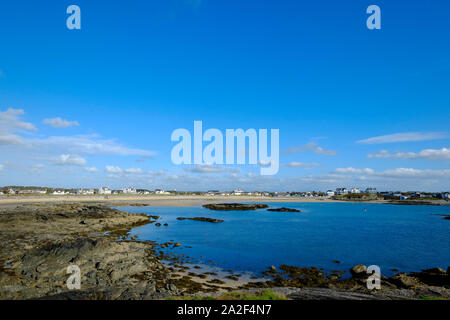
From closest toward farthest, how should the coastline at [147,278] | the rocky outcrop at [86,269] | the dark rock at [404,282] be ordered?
the coastline at [147,278] < the rocky outcrop at [86,269] < the dark rock at [404,282]

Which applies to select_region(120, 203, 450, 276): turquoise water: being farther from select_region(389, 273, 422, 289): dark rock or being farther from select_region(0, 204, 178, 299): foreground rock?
select_region(0, 204, 178, 299): foreground rock

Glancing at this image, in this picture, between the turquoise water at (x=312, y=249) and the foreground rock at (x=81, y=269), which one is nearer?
the foreground rock at (x=81, y=269)

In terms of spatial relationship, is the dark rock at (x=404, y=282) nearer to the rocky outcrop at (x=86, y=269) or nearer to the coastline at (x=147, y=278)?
the coastline at (x=147, y=278)

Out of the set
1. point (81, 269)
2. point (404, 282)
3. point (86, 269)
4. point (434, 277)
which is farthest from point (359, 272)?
point (81, 269)

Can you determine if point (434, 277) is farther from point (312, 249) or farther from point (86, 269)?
point (86, 269)

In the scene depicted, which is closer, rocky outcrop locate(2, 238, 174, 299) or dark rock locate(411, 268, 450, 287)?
rocky outcrop locate(2, 238, 174, 299)

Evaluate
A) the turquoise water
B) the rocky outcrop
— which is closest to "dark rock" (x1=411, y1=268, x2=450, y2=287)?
the turquoise water

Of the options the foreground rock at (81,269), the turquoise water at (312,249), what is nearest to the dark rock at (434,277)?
the turquoise water at (312,249)

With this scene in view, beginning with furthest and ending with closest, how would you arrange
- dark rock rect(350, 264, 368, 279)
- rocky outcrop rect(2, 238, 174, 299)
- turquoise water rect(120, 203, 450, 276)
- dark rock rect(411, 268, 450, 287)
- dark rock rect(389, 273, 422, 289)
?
turquoise water rect(120, 203, 450, 276) → dark rock rect(350, 264, 368, 279) → dark rock rect(411, 268, 450, 287) → dark rock rect(389, 273, 422, 289) → rocky outcrop rect(2, 238, 174, 299)

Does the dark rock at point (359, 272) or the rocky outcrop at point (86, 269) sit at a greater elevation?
the rocky outcrop at point (86, 269)
